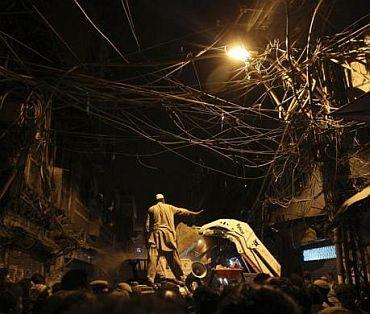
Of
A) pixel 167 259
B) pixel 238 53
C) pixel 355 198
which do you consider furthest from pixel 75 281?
pixel 238 53

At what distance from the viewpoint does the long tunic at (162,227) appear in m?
12.2

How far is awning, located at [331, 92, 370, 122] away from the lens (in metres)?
7.13

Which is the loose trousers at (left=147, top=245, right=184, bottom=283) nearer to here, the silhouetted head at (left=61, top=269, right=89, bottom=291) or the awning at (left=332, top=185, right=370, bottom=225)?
the awning at (left=332, top=185, right=370, bottom=225)

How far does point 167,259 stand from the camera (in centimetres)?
1237

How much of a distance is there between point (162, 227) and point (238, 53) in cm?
525

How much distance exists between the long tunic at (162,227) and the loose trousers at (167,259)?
125mm

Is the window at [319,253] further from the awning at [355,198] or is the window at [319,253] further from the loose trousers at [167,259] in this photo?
the awning at [355,198]

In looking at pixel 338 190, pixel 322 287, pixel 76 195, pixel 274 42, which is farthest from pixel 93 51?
pixel 322 287

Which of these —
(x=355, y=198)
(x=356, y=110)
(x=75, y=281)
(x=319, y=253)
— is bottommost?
(x=75, y=281)

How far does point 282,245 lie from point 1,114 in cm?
1372

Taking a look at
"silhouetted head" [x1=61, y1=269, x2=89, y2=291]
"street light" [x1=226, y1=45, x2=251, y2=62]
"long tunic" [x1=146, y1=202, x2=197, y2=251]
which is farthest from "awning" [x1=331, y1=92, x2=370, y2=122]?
"long tunic" [x1=146, y1=202, x2=197, y2=251]

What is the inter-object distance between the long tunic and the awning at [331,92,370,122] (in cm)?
628

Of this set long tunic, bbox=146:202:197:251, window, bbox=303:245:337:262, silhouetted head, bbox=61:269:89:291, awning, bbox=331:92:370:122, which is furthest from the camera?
window, bbox=303:245:337:262

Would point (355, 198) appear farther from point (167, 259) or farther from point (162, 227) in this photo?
point (167, 259)
